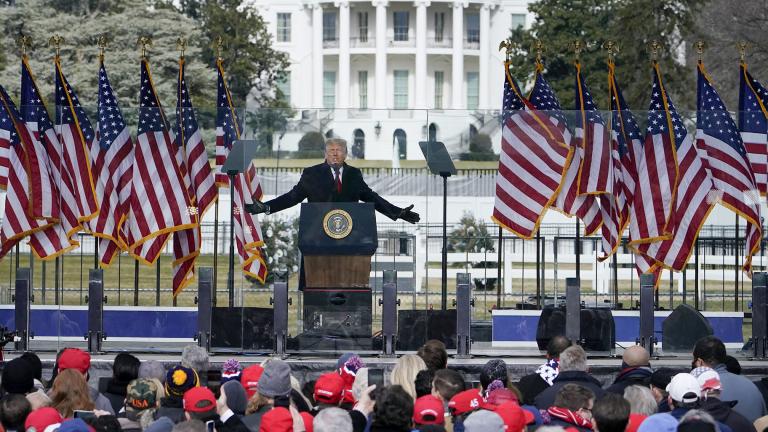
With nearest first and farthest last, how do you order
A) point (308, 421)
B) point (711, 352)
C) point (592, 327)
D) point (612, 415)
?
point (612, 415), point (308, 421), point (711, 352), point (592, 327)

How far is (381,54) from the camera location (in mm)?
106562

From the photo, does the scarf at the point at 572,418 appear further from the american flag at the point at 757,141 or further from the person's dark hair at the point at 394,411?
the american flag at the point at 757,141

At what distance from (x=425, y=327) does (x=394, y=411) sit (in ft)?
29.9

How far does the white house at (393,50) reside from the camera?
10656 centimetres

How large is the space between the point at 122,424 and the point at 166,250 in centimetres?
960

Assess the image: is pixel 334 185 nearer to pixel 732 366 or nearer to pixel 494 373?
pixel 494 373

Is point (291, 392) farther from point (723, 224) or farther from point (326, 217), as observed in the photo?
point (723, 224)

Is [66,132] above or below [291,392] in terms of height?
above

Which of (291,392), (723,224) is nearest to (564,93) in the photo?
(723,224)

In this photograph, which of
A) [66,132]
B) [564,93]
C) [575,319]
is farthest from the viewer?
[564,93]

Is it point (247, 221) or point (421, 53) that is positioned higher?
point (421, 53)

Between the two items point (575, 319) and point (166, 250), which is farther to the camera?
point (166, 250)

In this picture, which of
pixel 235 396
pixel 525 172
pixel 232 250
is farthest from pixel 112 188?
pixel 235 396

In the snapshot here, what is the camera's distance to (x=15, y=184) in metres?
22.2
